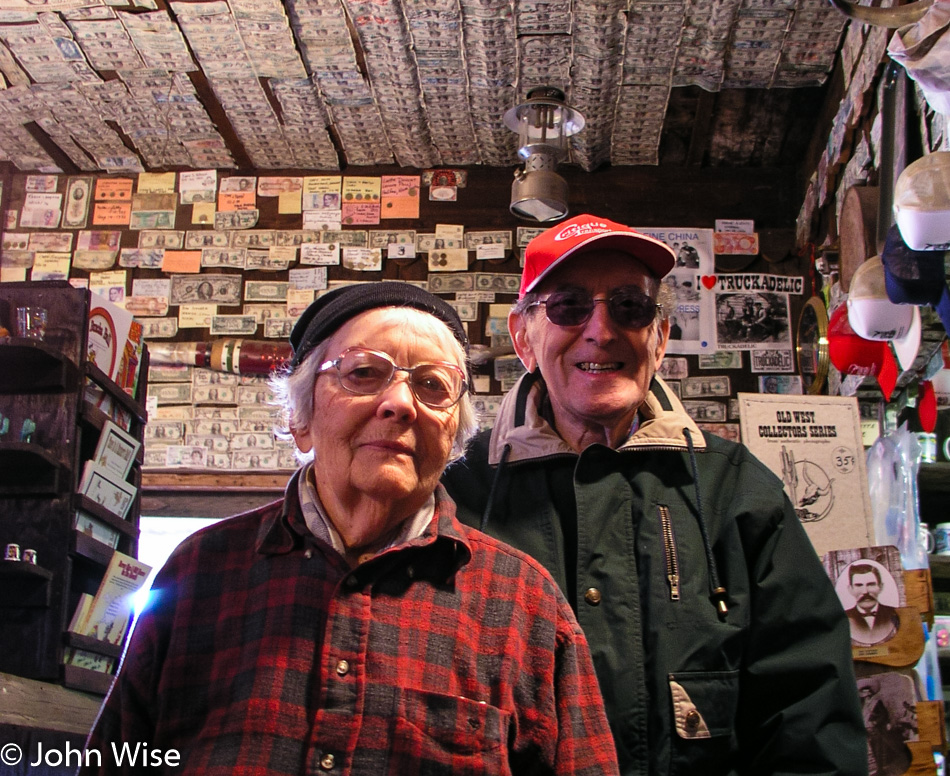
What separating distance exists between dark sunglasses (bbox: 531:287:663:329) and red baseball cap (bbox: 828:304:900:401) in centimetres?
214

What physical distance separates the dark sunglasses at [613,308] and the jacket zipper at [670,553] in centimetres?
39

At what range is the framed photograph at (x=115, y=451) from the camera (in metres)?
3.04

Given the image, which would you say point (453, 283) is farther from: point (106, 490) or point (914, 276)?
point (914, 276)

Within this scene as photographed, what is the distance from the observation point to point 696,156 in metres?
5.91

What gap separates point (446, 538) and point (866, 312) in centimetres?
216

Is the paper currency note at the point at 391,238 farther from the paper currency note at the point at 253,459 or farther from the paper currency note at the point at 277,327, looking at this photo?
the paper currency note at the point at 253,459

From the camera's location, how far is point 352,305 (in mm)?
1623

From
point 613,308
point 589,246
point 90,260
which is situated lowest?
point 613,308

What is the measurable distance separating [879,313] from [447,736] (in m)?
2.37

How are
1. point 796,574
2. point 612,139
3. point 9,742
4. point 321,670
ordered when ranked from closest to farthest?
point 321,670, point 796,574, point 9,742, point 612,139

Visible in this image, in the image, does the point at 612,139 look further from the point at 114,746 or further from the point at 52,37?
the point at 114,746

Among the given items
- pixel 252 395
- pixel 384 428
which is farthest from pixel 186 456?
pixel 384 428

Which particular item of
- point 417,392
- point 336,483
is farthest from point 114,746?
point 417,392

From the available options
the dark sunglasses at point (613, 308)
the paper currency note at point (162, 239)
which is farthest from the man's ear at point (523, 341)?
the paper currency note at point (162, 239)
